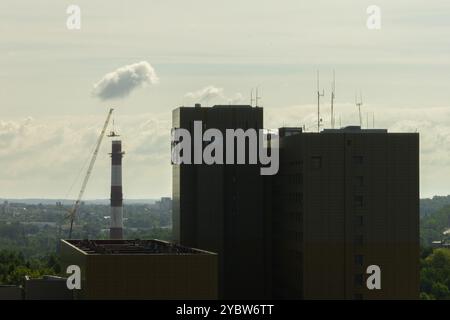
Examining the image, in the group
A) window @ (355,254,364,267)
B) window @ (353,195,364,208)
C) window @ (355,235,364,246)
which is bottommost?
window @ (355,254,364,267)

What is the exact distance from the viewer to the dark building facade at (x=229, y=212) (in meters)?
194

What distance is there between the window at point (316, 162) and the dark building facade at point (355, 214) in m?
0.15

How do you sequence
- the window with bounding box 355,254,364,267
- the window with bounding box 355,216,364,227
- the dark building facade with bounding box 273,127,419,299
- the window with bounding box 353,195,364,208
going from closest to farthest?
the dark building facade with bounding box 273,127,419,299
the window with bounding box 355,254,364,267
the window with bounding box 355,216,364,227
the window with bounding box 353,195,364,208

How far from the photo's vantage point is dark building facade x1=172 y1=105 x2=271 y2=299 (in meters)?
194

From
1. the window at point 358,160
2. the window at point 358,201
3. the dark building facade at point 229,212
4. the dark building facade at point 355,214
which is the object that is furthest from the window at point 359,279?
the dark building facade at point 229,212

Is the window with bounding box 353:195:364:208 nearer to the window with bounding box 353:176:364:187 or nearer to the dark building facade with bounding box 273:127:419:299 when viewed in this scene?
the dark building facade with bounding box 273:127:419:299

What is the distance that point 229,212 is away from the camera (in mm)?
195000

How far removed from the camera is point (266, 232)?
647ft

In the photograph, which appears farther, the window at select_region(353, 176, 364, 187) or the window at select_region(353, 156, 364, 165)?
the window at select_region(353, 176, 364, 187)

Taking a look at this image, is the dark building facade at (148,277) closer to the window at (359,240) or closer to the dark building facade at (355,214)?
the dark building facade at (355,214)

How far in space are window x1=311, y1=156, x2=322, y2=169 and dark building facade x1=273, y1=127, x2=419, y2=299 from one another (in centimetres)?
15

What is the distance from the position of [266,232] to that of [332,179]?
1982cm

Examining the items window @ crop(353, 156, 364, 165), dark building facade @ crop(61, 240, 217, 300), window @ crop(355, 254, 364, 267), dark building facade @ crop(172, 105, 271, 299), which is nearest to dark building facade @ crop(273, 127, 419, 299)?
window @ crop(353, 156, 364, 165)
